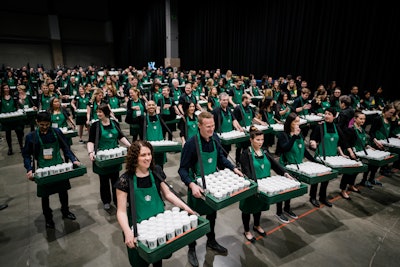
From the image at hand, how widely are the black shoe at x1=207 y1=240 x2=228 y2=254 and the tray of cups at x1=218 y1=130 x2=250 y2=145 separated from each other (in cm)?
198

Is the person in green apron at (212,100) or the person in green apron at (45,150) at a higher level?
the person in green apron at (212,100)

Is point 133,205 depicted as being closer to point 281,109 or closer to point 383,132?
point 383,132

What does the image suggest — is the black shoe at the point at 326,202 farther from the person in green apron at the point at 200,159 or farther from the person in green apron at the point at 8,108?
the person in green apron at the point at 8,108

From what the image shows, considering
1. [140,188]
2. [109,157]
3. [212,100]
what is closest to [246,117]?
[212,100]

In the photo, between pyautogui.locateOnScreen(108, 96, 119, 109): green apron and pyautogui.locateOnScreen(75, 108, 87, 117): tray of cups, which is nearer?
pyautogui.locateOnScreen(75, 108, 87, 117): tray of cups

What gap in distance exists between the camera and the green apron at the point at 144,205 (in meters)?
2.25

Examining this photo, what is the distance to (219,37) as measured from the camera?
18.5 metres

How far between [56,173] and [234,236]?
2.67m

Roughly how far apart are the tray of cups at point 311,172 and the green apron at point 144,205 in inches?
80.9

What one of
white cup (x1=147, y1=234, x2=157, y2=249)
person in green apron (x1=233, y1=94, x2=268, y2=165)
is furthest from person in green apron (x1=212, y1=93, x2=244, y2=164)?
white cup (x1=147, y1=234, x2=157, y2=249)

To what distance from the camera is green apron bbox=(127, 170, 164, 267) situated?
2254 mm

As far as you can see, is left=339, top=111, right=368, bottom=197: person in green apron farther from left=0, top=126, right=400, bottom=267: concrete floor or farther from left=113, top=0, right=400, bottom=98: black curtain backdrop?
left=113, top=0, right=400, bottom=98: black curtain backdrop

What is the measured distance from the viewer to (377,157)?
4.43 m

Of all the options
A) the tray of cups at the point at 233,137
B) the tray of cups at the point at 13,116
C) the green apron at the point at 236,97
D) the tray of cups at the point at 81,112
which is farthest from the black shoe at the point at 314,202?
the tray of cups at the point at 13,116
